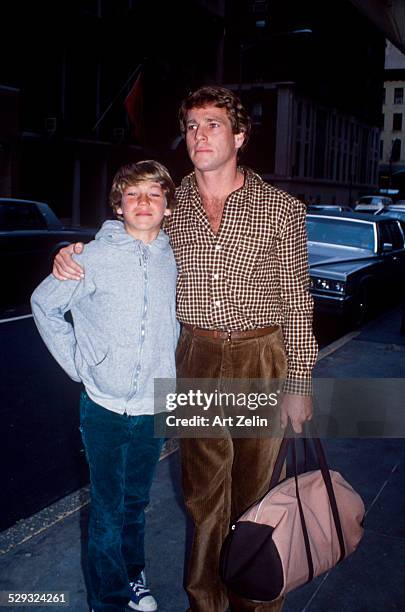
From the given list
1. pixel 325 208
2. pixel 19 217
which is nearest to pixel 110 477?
pixel 19 217

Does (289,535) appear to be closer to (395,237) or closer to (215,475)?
(215,475)

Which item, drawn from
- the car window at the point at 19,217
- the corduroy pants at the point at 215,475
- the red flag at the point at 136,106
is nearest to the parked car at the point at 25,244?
the car window at the point at 19,217

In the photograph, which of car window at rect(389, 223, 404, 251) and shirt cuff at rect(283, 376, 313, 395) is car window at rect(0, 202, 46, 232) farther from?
shirt cuff at rect(283, 376, 313, 395)

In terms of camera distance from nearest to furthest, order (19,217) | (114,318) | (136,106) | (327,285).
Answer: (114,318) < (327,285) < (19,217) < (136,106)

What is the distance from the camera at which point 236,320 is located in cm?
291

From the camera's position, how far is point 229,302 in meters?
2.91

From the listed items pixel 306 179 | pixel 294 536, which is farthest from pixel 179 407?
pixel 306 179

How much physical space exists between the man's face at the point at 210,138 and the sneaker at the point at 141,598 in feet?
6.28

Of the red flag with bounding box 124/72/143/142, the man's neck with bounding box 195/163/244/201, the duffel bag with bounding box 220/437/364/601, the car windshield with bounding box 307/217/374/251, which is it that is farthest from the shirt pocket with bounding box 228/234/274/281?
the red flag with bounding box 124/72/143/142

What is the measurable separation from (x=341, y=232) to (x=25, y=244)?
5.94 meters

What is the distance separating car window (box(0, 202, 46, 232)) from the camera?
44.1 feet

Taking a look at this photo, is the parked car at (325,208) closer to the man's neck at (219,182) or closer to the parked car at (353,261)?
the parked car at (353,261)

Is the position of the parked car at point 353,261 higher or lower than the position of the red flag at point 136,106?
lower

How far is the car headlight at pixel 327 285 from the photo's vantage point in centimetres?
1051
